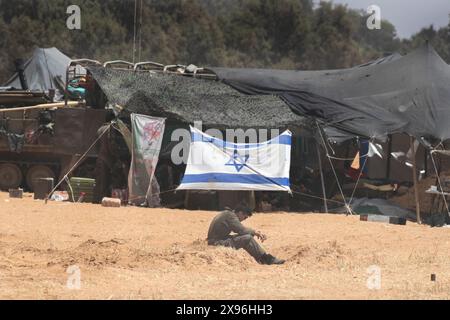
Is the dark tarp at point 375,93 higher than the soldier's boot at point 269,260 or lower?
higher

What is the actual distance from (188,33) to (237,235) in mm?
36620

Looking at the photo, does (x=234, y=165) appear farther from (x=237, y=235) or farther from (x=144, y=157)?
(x=237, y=235)

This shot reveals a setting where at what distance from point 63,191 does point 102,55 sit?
82.8ft

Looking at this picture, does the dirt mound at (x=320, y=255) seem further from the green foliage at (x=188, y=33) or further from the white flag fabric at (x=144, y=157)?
the green foliage at (x=188, y=33)

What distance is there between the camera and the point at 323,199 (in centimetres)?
1895

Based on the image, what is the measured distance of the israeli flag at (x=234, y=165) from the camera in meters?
18.2

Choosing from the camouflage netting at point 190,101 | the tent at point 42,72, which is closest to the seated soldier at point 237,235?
the camouflage netting at point 190,101

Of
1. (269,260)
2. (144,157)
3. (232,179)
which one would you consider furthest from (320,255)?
(144,157)

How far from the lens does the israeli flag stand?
717 inches

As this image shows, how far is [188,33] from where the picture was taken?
47.6 meters

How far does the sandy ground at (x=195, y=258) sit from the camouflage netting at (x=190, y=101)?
2573 millimetres

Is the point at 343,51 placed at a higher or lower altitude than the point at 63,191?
higher
